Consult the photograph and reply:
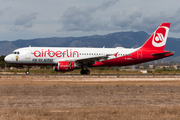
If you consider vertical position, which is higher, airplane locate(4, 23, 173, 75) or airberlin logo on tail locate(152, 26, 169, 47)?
airberlin logo on tail locate(152, 26, 169, 47)

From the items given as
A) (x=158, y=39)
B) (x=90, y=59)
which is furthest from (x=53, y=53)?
(x=158, y=39)

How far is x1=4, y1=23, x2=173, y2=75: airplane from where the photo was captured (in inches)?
1367

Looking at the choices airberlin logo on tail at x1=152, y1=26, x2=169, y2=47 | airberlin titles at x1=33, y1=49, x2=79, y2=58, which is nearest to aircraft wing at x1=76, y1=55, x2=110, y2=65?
airberlin titles at x1=33, y1=49, x2=79, y2=58

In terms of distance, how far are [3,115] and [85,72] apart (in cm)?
2678

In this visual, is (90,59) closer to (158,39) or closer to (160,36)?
(158,39)

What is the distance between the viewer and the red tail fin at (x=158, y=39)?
39375 mm

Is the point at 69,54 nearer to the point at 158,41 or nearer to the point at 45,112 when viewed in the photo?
the point at 158,41

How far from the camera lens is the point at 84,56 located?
36406mm

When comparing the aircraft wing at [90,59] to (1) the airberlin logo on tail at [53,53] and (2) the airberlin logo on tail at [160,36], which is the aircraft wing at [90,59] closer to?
(1) the airberlin logo on tail at [53,53]

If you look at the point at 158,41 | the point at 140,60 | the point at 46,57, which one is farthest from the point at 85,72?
the point at 158,41

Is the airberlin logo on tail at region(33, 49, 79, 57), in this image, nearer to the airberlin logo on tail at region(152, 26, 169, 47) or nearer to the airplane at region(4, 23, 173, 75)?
the airplane at region(4, 23, 173, 75)

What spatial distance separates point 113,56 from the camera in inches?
1458

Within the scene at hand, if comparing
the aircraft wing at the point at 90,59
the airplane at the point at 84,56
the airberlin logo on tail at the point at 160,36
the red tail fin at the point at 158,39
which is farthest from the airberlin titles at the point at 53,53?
the airberlin logo on tail at the point at 160,36

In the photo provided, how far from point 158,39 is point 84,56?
11.6 metres
